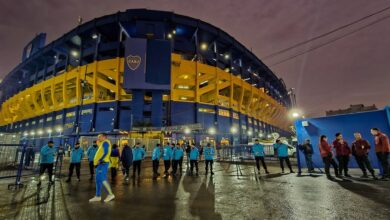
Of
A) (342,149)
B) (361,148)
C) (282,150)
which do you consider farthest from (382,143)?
(282,150)

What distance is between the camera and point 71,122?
33.1 m

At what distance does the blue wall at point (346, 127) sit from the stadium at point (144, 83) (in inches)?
536

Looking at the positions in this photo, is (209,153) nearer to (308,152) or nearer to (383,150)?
(308,152)

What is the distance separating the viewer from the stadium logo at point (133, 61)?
27828 mm

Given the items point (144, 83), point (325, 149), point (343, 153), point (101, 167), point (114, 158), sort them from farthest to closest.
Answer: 1. point (144, 83)
2. point (114, 158)
3. point (325, 149)
4. point (343, 153)
5. point (101, 167)

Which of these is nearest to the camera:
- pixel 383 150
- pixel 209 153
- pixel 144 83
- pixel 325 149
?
pixel 383 150

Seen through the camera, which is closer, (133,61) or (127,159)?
(127,159)

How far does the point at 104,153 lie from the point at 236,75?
130 ft

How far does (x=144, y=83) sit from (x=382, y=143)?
26358 millimetres

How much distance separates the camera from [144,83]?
90.8 ft

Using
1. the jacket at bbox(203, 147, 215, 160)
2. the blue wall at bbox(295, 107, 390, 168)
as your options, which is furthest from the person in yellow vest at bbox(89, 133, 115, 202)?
the blue wall at bbox(295, 107, 390, 168)

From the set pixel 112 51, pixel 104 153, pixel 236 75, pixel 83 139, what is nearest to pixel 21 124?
pixel 112 51

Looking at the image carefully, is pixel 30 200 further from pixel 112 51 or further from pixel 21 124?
pixel 21 124

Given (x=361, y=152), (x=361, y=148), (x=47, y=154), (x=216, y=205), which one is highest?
(x=361, y=148)
